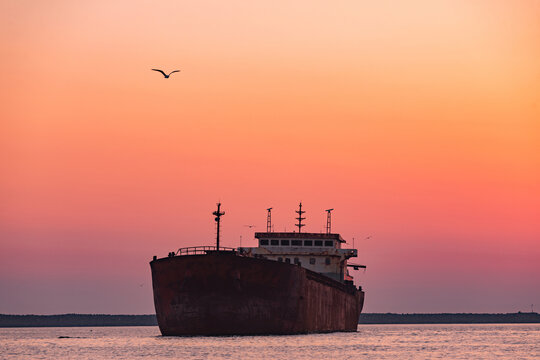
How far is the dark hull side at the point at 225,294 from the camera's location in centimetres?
5888

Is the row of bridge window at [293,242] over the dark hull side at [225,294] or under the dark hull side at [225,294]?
Answer: over

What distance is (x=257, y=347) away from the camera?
54000mm

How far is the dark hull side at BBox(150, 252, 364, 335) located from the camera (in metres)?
58.9

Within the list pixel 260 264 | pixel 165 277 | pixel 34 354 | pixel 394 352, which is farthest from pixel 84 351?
pixel 394 352

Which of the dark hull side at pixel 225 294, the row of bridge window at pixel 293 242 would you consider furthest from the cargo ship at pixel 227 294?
the row of bridge window at pixel 293 242

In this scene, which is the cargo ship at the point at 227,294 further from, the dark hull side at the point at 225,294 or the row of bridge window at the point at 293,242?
the row of bridge window at the point at 293,242

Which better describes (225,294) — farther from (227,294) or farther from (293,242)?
(293,242)

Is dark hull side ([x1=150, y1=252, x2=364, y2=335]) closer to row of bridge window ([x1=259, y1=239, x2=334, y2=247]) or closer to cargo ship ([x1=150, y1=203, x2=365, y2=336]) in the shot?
cargo ship ([x1=150, y1=203, x2=365, y2=336])

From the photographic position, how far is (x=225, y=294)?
5891 centimetres

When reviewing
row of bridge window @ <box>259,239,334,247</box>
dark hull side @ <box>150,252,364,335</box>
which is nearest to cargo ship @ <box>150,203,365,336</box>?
dark hull side @ <box>150,252,364,335</box>

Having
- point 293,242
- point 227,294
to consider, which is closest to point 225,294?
point 227,294

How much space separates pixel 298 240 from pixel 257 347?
29.9 metres

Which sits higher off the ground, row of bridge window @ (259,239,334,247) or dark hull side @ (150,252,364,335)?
row of bridge window @ (259,239,334,247)

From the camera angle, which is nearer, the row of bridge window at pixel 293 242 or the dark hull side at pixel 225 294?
the dark hull side at pixel 225 294
